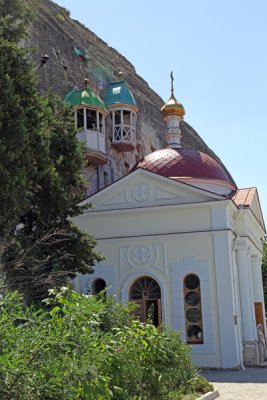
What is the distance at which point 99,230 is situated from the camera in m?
20.8

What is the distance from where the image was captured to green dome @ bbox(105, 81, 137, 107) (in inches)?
1299

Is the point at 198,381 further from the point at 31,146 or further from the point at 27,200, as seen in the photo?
the point at 31,146

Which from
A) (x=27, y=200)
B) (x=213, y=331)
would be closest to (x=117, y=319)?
(x=27, y=200)

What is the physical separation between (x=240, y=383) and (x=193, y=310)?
15.6ft

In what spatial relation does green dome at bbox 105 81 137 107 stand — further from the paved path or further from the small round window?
the paved path

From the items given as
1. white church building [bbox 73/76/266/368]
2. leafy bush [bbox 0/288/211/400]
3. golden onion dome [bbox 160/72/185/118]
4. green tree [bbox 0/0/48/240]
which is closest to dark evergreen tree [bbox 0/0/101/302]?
green tree [bbox 0/0/48/240]

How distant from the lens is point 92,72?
3847 cm

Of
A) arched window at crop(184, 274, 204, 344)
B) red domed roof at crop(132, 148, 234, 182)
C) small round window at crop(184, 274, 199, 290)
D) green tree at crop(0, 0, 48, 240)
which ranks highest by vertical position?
red domed roof at crop(132, 148, 234, 182)

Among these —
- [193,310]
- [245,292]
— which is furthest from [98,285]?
[245,292]

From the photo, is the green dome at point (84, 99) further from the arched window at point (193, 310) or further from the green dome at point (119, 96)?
the arched window at point (193, 310)

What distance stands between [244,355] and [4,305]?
14.4m

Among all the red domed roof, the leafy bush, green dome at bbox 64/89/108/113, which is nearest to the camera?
the leafy bush

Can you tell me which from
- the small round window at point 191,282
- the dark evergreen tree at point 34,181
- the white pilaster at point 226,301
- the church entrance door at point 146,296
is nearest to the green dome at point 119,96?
the church entrance door at point 146,296

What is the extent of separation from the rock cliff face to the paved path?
51.5ft
